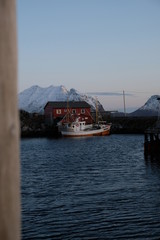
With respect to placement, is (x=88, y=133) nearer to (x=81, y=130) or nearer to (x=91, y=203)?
(x=81, y=130)

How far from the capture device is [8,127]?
4.06ft

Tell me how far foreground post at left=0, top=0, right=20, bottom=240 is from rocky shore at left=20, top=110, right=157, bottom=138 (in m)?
86.4

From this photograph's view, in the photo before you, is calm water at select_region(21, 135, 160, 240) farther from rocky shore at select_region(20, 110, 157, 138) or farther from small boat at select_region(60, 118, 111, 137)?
rocky shore at select_region(20, 110, 157, 138)

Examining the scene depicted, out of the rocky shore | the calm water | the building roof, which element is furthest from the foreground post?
the building roof

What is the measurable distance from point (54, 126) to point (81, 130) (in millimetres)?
8227

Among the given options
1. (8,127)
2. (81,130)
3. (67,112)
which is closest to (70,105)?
(67,112)

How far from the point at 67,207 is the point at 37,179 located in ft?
32.3

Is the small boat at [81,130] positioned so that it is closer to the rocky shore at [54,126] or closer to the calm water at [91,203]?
the rocky shore at [54,126]

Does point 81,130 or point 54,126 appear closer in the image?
point 81,130

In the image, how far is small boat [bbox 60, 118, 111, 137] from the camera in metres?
83.8

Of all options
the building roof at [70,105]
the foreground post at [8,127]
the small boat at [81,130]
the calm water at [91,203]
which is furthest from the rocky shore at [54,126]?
the foreground post at [8,127]

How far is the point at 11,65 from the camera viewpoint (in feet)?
4.02

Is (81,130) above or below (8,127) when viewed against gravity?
below

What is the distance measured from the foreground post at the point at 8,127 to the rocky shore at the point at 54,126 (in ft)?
284
